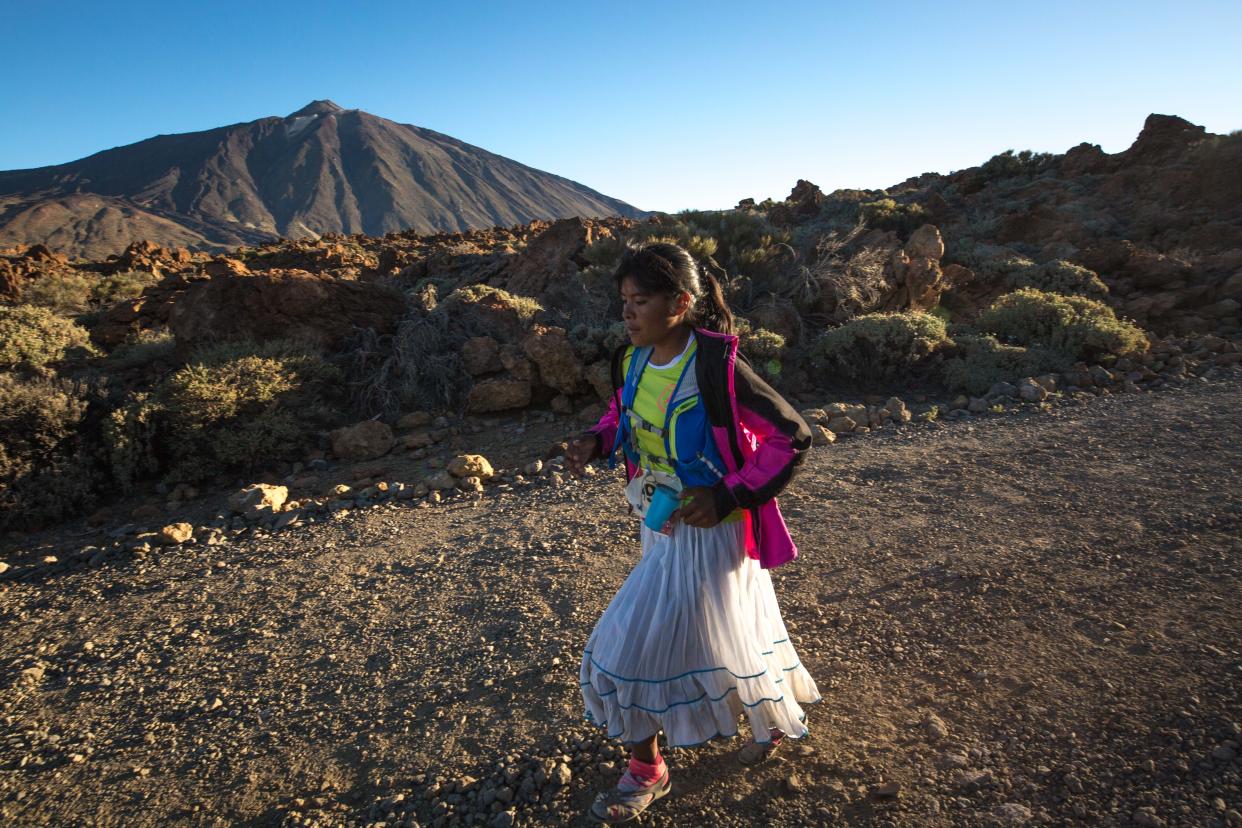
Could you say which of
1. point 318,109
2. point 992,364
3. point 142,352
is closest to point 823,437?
point 992,364

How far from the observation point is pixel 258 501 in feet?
15.1

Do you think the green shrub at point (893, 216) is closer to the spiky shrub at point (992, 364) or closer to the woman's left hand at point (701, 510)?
the spiky shrub at point (992, 364)

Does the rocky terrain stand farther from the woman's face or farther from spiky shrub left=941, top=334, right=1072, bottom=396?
the woman's face

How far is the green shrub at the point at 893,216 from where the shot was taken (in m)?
14.4

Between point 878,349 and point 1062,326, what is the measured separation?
232 cm

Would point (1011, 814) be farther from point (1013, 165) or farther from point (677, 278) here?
point (1013, 165)

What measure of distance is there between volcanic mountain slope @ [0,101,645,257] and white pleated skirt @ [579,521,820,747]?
6818cm

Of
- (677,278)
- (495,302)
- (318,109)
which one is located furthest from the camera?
(318,109)

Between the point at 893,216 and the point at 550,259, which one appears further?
the point at 893,216

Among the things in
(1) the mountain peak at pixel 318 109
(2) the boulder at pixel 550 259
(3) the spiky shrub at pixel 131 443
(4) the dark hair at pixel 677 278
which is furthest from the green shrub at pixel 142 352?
(1) the mountain peak at pixel 318 109

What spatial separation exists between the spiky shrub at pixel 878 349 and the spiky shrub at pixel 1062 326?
1.26 metres

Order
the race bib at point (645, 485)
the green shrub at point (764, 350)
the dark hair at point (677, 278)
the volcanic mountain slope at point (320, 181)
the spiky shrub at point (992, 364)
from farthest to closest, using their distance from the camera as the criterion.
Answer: the volcanic mountain slope at point (320, 181), the green shrub at point (764, 350), the spiky shrub at point (992, 364), the race bib at point (645, 485), the dark hair at point (677, 278)

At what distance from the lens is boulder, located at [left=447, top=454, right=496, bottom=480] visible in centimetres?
519

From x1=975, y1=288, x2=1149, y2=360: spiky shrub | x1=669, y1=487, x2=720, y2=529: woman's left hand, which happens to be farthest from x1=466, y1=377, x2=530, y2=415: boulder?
x1=975, y1=288, x2=1149, y2=360: spiky shrub
